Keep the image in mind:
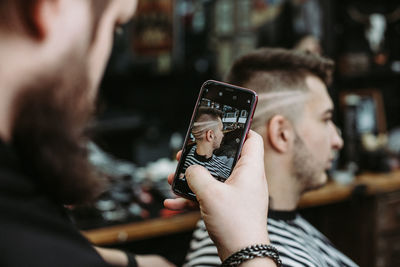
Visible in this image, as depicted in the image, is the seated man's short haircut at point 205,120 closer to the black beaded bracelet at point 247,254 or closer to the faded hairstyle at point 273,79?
Answer: the black beaded bracelet at point 247,254

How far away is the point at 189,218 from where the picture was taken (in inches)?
97.9

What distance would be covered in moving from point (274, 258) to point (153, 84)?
2913 millimetres

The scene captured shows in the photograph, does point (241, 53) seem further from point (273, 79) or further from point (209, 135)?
point (209, 135)

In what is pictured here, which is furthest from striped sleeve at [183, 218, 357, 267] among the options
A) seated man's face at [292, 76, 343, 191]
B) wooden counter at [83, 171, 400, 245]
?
wooden counter at [83, 171, 400, 245]

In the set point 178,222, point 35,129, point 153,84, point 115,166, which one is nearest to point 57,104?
point 35,129

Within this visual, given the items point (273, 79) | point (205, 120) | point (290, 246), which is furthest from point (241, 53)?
point (205, 120)

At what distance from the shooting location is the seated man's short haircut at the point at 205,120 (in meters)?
1.02

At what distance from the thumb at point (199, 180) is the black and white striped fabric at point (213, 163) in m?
0.09

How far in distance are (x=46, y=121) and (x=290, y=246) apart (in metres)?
0.96

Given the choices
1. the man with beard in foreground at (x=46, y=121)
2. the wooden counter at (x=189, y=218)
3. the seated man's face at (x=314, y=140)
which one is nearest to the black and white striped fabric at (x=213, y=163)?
the man with beard in foreground at (x=46, y=121)

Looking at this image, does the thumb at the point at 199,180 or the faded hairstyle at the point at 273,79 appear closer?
the thumb at the point at 199,180

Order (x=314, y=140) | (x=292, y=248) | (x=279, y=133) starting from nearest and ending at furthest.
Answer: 1. (x=292, y=248)
2. (x=279, y=133)
3. (x=314, y=140)

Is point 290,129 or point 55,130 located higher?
point 55,130

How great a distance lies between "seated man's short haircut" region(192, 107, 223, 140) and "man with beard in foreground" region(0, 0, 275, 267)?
16.4 inches
